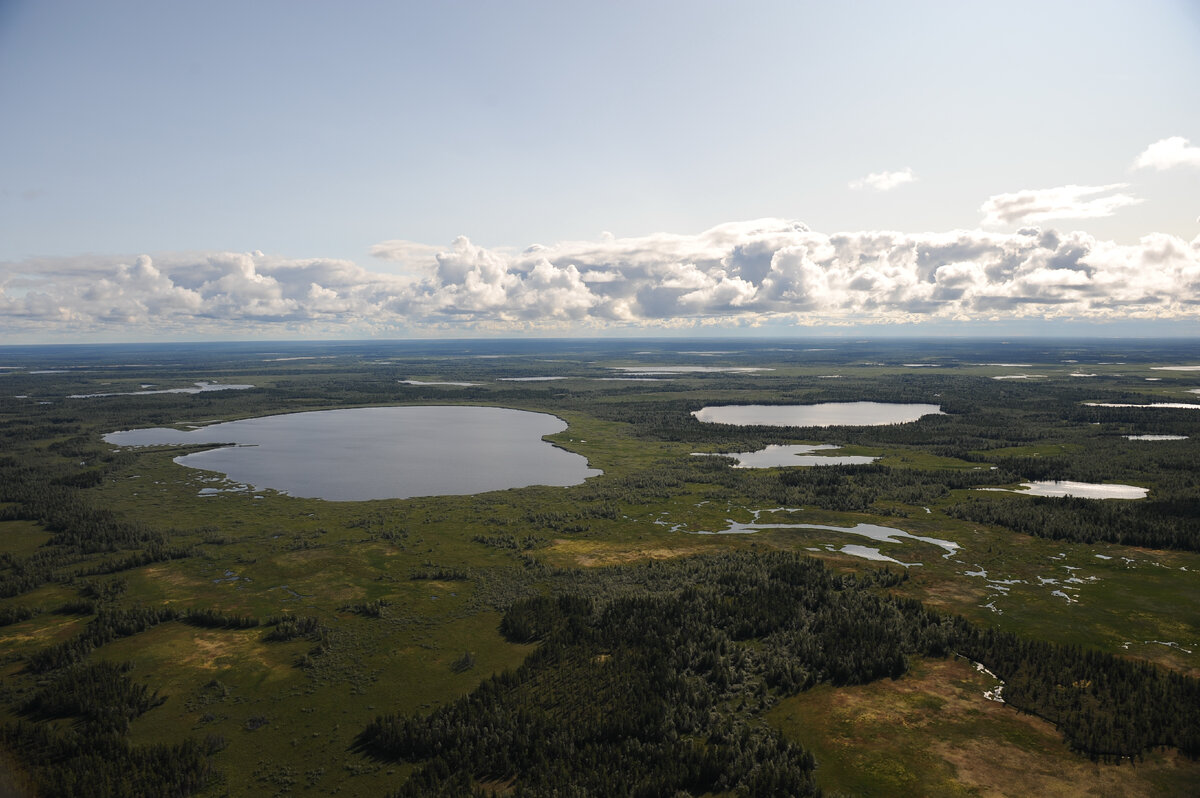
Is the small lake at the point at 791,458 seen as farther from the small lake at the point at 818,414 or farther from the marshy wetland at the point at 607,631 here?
the small lake at the point at 818,414

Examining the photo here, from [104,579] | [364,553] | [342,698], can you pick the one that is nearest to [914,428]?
[364,553]

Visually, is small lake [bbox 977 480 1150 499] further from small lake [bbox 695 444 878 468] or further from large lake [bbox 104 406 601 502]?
large lake [bbox 104 406 601 502]

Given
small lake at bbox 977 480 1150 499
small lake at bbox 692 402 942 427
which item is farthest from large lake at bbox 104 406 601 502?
small lake at bbox 977 480 1150 499

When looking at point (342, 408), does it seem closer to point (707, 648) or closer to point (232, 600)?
point (232, 600)

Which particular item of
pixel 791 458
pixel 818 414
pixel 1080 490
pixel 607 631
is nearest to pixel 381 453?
pixel 791 458

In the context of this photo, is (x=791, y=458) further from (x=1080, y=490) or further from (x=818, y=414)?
(x=818, y=414)

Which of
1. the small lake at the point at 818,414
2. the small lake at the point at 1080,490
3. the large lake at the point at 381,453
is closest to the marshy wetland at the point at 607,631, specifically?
the small lake at the point at 1080,490
